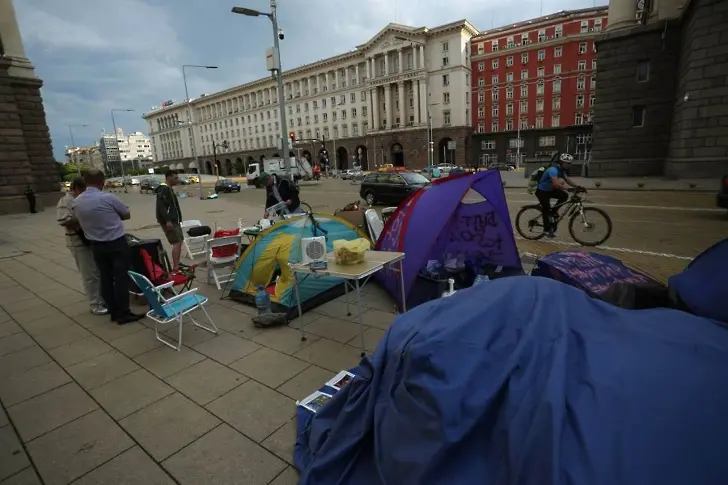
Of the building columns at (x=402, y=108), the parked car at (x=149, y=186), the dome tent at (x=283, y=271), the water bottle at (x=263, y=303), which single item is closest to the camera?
the water bottle at (x=263, y=303)

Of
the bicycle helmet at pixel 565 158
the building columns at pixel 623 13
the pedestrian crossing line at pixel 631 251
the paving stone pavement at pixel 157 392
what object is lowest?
the paving stone pavement at pixel 157 392

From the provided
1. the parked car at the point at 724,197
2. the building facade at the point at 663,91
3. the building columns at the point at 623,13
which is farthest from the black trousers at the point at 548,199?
the building columns at the point at 623,13

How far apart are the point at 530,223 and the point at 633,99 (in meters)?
20.7

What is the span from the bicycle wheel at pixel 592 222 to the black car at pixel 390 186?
7.99 meters

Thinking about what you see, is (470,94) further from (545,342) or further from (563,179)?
(545,342)

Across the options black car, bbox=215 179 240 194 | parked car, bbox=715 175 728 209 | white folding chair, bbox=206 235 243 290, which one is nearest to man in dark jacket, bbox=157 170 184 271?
white folding chair, bbox=206 235 243 290

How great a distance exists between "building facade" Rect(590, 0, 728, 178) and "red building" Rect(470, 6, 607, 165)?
30695mm

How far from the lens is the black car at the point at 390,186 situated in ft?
52.5

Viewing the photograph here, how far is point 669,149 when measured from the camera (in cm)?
2180

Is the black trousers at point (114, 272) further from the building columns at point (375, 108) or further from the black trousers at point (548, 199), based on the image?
the building columns at point (375, 108)

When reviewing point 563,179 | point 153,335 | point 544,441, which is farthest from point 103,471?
point 563,179

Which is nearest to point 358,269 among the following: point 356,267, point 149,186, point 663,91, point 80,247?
point 356,267

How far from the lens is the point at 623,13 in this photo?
2272 centimetres

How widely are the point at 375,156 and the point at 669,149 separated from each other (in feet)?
167
